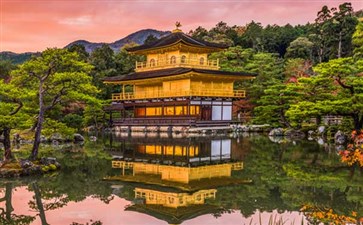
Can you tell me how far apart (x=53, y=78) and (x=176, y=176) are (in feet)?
18.0

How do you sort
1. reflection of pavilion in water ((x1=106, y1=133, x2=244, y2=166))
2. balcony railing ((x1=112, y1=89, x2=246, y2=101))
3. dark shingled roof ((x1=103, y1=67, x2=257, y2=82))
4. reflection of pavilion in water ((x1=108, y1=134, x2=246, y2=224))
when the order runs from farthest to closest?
1. dark shingled roof ((x1=103, y1=67, x2=257, y2=82))
2. balcony railing ((x1=112, y1=89, x2=246, y2=101))
3. reflection of pavilion in water ((x1=106, y1=133, x2=244, y2=166))
4. reflection of pavilion in water ((x1=108, y1=134, x2=246, y2=224))

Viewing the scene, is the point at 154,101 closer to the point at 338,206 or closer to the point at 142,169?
the point at 142,169

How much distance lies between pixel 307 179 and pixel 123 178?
569 cm

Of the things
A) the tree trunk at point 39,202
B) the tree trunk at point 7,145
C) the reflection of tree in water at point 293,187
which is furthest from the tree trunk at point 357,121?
the tree trunk at point 39,202

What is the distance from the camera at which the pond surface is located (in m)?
8.62

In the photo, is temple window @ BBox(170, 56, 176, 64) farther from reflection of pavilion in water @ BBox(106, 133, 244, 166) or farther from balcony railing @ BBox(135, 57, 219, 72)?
reflection of pavilion in water @ BBox(106, 133, 244, 166)

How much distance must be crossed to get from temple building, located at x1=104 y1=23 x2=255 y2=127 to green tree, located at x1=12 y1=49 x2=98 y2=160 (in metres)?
20.3

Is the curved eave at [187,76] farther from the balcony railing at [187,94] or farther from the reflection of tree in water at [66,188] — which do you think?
the reflection of tree in water at [66,188]

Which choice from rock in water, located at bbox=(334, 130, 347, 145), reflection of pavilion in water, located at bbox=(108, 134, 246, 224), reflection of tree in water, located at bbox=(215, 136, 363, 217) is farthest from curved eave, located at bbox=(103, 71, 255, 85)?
reflection of tree in water, located at bbox=(215, 136, 363, 217)

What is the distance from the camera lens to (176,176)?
1319 centimetres

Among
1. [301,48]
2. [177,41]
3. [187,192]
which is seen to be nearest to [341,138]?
[187,192]

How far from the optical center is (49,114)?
32.8 meters

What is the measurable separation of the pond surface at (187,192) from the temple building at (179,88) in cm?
1898

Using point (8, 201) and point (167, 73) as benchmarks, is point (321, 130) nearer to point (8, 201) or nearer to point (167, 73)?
point (167, 73)
